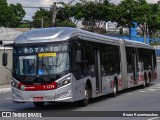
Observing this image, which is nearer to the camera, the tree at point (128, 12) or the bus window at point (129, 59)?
the bus window at point (129, 59)

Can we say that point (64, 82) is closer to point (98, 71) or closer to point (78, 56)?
point (78, 56)

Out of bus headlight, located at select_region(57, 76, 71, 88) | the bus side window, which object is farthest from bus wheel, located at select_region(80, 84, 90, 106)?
bus headlight, located at select_region(57, 76, 71, 88)

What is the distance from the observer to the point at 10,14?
92875 mm

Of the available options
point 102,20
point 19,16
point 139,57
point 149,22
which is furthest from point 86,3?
point 139,57

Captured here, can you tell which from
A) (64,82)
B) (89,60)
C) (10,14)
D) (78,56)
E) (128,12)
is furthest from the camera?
(10,14)

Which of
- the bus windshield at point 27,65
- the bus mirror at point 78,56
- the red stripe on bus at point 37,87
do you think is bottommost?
the red stripe on bus at point 37,87

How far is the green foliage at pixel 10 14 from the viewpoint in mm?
88812

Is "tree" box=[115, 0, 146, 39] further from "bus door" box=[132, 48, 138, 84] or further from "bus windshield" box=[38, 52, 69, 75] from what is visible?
"bus windshield" box=[38, 52, 69, 75]

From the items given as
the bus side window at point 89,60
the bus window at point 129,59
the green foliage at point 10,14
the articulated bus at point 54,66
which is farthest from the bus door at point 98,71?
the green foliage at point 10,14

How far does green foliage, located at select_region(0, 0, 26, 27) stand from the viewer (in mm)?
88812

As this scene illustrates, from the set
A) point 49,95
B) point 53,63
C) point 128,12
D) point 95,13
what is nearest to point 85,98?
point 49,95

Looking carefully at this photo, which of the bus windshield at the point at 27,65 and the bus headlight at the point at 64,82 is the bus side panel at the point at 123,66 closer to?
the bus headlight at the point at 64,82

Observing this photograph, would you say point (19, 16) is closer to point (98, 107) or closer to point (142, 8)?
point (142, 8)

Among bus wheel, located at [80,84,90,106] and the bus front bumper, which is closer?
the bus front bumper
